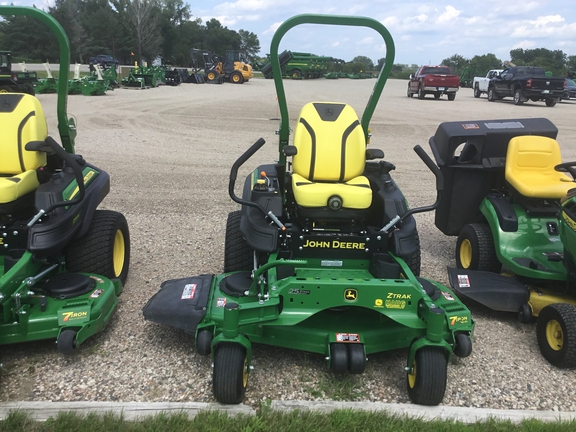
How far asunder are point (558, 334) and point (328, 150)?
2.06 meters

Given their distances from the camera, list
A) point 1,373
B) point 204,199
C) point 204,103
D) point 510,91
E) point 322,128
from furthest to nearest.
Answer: point 510,91 < point 204,103 < point 204,199 < point 322,128 < point 1,373

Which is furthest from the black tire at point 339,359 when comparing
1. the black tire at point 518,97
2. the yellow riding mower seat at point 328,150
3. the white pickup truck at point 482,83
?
the white pickup truck at point 482,83

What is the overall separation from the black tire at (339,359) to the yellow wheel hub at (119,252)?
214 cm

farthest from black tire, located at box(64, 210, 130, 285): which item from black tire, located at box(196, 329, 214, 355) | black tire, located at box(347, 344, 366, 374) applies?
black tire, located at box(347, 344, 366, 374)

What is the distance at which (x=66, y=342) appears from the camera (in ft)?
9.68

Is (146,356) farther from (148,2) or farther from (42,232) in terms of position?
(148,2)

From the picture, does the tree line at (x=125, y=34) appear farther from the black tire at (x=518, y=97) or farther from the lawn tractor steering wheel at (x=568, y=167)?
the lawn tractor steering wheel at (x=568, y=167)

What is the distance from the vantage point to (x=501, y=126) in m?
4.86

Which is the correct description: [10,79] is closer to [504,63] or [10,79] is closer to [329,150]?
[329,150]

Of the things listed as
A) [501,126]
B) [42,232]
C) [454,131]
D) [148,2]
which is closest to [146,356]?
[42,232]

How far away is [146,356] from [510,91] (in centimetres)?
2215

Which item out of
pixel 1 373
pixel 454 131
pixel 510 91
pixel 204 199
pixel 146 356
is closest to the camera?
pixel 1 373

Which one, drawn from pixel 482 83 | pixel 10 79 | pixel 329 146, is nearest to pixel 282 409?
pixel 329 146

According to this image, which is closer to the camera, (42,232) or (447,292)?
(42,232)
